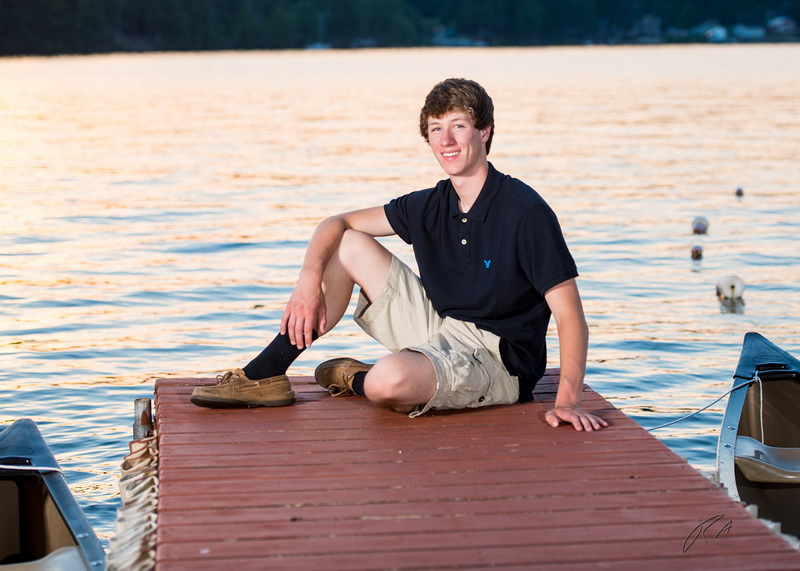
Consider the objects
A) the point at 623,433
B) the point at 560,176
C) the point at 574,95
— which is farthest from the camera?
the point at 574,95

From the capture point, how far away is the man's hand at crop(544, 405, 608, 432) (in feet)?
16.4

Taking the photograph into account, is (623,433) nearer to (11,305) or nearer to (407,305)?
(407,305)

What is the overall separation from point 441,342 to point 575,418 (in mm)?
683

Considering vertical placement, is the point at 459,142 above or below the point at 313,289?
above

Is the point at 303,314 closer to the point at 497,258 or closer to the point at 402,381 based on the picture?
the point at 402,381

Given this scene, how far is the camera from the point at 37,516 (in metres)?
4.86

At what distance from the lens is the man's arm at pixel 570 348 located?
16.0ft

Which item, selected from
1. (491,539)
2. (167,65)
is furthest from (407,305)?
(167,65)

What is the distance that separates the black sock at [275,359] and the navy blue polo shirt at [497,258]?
0.66m

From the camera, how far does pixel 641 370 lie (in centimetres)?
900

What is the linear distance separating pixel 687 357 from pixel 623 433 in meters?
4.64

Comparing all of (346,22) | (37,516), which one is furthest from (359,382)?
(346,22)

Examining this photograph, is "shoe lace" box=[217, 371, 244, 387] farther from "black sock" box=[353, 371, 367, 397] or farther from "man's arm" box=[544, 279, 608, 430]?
"man's arm" box=[544, 279, 608, 430]

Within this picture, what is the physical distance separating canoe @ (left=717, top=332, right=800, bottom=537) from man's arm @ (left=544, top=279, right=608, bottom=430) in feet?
2.49
